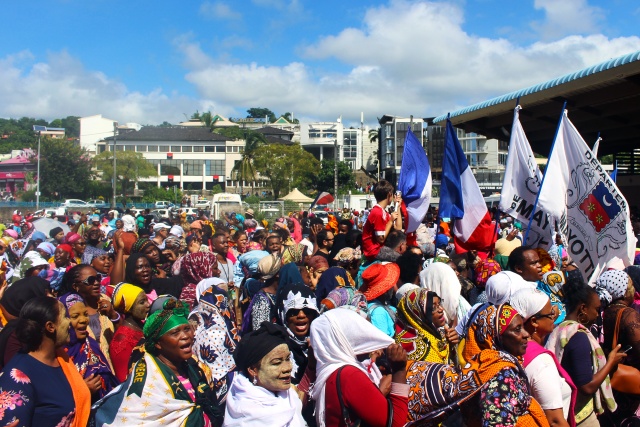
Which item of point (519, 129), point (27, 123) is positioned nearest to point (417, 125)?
point (519, 129)

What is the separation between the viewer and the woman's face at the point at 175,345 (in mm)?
3564

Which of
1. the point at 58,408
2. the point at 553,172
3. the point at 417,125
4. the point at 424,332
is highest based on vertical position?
the point at 417,125

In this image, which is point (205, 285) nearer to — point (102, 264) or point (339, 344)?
point (102, 264)

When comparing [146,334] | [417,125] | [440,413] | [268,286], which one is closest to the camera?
[440,413]

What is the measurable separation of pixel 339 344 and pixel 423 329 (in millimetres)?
866

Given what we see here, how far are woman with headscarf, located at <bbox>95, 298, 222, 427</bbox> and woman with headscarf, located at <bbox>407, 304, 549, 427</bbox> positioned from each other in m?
1.22

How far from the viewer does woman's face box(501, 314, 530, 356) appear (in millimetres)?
3299

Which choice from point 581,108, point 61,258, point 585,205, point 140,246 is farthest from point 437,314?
point 581,108

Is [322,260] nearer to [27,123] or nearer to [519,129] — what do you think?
[519,129]

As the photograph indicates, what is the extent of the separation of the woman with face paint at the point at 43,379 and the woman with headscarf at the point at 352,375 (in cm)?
133

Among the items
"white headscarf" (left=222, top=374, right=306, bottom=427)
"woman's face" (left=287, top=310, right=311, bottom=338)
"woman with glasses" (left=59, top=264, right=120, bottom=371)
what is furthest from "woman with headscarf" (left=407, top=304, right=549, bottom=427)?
"woman with glasses" (left=59, top=264, right=120, bottom=371)

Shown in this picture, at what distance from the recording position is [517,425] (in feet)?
9.53

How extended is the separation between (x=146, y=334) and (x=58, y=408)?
23.2 inches

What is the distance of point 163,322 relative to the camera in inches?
142
